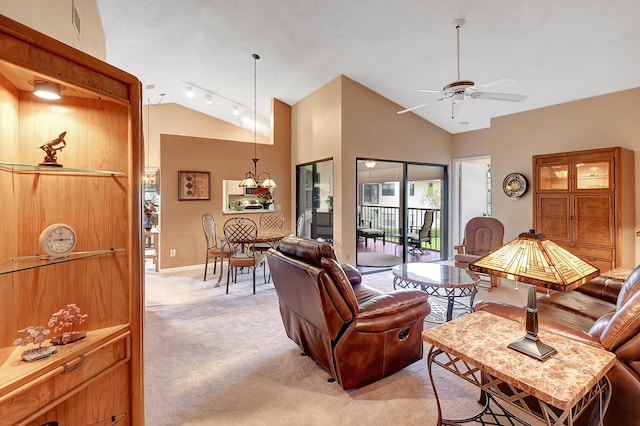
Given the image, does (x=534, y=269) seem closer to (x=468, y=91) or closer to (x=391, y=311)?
(x=391, y=311)

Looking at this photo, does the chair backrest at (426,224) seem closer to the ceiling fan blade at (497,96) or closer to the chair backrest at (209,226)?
the ceiling fan blade at (497,96)

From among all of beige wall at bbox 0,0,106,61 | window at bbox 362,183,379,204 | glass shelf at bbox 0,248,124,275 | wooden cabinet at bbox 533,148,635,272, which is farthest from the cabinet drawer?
window at bbox 362,183,379,204

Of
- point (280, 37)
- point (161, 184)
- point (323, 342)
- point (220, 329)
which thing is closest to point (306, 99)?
point (280, 37)

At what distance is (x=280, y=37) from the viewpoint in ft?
14.5

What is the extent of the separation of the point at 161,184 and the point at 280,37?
339 cm

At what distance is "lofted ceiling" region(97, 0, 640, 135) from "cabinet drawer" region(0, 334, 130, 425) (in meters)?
3.85

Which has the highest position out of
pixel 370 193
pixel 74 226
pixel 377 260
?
pixel 370 193

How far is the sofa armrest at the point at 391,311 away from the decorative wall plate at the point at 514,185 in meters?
3.96

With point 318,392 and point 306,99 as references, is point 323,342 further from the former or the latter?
point 306,99

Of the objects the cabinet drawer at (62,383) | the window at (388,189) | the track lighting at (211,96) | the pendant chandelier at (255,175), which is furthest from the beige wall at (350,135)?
the cabinet drawer at (62,383)

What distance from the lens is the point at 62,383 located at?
124 centimetres

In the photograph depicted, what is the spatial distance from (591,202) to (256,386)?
15.7 feet

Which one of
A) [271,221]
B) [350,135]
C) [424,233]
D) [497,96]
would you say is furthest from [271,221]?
[497,96]

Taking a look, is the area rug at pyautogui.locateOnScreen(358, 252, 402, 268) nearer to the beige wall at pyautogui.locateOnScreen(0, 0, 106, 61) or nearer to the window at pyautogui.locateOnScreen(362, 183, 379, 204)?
the window at pyautogui.locateOnScreen(362, 183, 379, 204)
